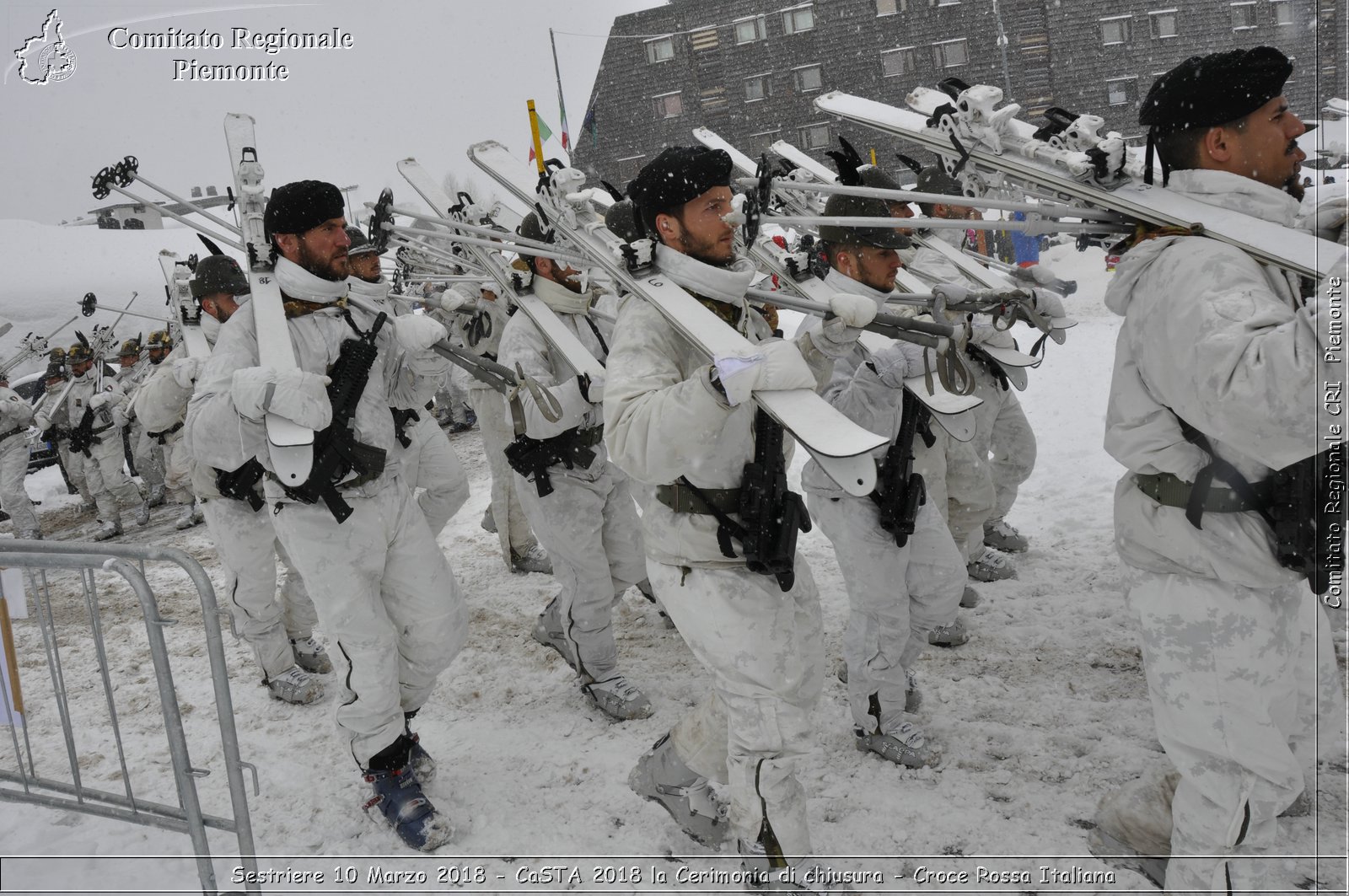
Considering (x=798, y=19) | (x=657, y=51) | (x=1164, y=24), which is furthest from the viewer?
(x=657, y=51)

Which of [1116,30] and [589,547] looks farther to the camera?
[1116,30]

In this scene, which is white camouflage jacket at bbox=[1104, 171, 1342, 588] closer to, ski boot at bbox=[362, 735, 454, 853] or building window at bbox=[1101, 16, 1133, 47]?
ski boot at bbox=[362, 735, 454, 853]

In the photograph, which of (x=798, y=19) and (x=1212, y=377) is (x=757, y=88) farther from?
(x=1212, y=377)

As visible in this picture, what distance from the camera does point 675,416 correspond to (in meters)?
2.28

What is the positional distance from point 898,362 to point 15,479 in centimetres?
1142

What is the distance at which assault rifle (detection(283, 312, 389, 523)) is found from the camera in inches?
128

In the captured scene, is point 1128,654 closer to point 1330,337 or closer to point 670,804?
point 670,804

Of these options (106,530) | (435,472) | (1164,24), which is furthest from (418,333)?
(1164,24)

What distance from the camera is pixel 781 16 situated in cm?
2011

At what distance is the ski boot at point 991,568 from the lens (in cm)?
516

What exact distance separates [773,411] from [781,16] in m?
20.7

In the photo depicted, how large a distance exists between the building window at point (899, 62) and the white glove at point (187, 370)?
18.4m

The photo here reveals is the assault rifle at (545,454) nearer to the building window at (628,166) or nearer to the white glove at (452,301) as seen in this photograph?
the white glove at (452,301)

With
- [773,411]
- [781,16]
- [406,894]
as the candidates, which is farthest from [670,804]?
[781,16]
